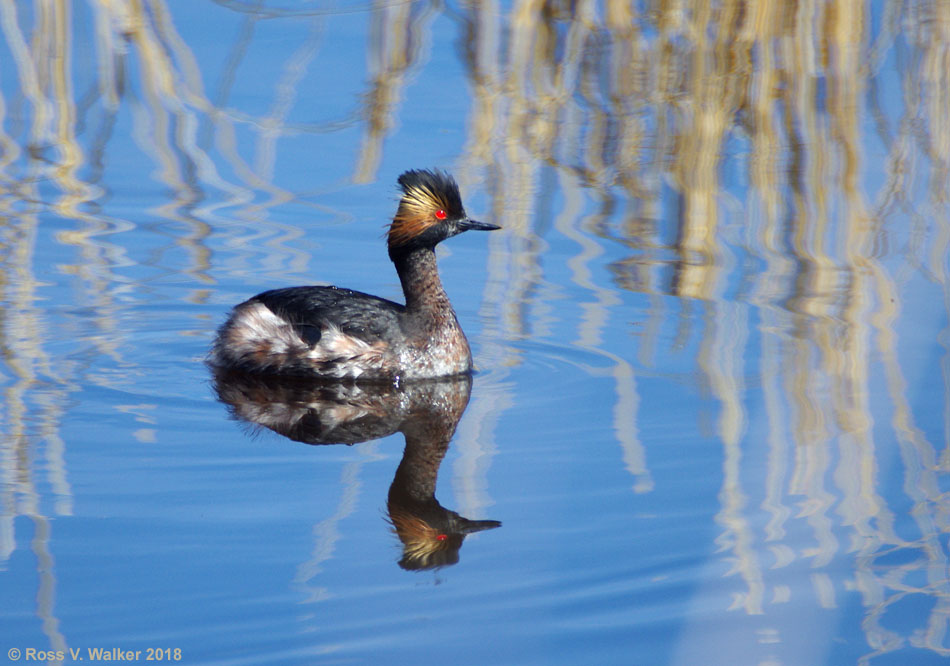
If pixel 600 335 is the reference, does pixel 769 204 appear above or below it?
A: above

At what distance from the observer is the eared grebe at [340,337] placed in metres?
6.94

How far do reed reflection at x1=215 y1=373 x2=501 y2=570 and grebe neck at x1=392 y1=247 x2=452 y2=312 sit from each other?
0.45 metres

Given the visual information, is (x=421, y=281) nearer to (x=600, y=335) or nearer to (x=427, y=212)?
(x=427, y=212)

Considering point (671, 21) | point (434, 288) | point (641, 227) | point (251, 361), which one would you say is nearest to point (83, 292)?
point (251, 361)

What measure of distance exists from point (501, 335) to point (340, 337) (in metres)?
0.84

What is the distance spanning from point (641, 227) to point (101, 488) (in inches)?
164

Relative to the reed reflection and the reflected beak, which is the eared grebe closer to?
the reed reflection

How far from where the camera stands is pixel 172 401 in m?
6.38

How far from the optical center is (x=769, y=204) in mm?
8812

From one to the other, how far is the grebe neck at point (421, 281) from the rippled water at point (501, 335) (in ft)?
1.06

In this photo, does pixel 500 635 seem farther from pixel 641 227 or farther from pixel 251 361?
pixel 641 227

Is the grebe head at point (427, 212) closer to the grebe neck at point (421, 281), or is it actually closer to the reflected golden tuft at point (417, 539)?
the grebe neck at point (421, 281)

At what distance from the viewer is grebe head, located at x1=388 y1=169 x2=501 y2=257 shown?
23.5 feet

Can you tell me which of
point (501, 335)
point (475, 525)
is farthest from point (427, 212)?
point (475, 525)
